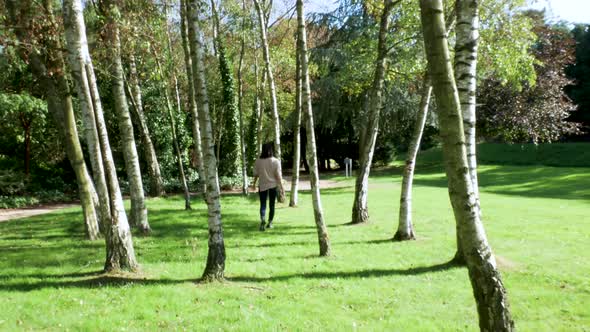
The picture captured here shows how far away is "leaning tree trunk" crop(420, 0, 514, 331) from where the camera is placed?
3.25 metres

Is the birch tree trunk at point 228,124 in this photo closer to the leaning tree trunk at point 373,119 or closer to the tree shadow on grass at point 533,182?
the tree shadow on grass at point 533,182

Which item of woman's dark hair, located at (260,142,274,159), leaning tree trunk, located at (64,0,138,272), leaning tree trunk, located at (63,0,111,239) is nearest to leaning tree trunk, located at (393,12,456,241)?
woman's dark hair, located at (260,142,274,159)

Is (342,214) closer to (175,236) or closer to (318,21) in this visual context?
(175,236)

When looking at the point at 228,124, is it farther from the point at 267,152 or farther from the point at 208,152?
the point at 208,152

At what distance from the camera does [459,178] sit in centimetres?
341

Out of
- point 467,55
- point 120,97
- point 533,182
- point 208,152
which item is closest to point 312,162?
point 208,152

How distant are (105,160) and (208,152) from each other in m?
1.75

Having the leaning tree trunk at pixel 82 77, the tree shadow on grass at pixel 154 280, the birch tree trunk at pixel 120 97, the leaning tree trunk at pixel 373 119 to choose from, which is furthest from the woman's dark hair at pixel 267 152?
the leaning tree trunk at pixel 82 77

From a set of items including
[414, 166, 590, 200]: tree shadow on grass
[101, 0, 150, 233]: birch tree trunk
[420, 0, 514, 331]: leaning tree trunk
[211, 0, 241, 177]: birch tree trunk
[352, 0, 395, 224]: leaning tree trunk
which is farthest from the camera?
[211, 0, 241, 177]: birch tree trunk

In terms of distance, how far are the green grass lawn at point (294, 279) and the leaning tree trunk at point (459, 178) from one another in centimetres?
119

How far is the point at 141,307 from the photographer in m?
5.19

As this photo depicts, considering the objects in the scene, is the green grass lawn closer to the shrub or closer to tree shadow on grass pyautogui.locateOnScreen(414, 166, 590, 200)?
tree shadow on grass pyautogui.locateOnScreen(414, 166, 590, 200)

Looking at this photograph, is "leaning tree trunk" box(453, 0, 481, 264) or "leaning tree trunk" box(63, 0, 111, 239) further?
"leaning tree trunk" box(63, 0, 111, 239)

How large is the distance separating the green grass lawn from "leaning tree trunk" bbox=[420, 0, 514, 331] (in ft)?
3.90
